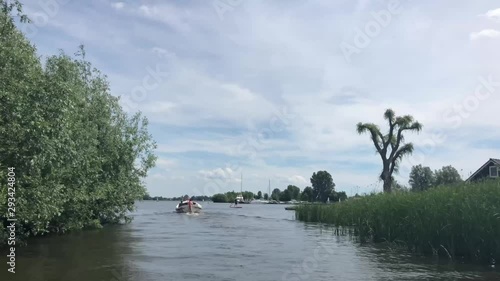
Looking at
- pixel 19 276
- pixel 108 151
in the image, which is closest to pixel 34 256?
pixel 19 276

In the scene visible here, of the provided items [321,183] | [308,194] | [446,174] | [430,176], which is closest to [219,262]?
[446,174]

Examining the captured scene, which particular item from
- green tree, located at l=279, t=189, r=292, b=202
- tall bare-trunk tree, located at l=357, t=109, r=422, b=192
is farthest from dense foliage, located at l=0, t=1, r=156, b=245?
green tree, located at l=279, t=189, r=292, b=202

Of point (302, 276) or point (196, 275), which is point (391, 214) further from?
point (196, 275)

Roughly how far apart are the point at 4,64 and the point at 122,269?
792 centimetres

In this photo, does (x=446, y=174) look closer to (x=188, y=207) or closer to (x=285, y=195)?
(x=188, y=207)

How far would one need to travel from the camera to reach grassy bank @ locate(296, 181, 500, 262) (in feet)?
62.1

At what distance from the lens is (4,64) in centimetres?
1600

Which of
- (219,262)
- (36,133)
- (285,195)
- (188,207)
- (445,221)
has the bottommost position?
Result: (219,262)

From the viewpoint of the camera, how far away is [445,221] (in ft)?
67.6

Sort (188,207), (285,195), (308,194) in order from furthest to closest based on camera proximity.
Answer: (285,195) < (308,194) < (188,207)

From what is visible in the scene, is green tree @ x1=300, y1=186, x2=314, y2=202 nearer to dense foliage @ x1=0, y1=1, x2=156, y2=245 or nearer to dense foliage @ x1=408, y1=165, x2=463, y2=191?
dense foliage @ x1=408, y1=165, x2=463, y2=191

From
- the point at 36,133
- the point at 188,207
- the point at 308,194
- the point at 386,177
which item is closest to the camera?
the point at 36,133

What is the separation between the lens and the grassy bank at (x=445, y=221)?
18.9 m

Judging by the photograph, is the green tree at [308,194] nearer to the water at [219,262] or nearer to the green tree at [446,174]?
the green tree at [446,174]
